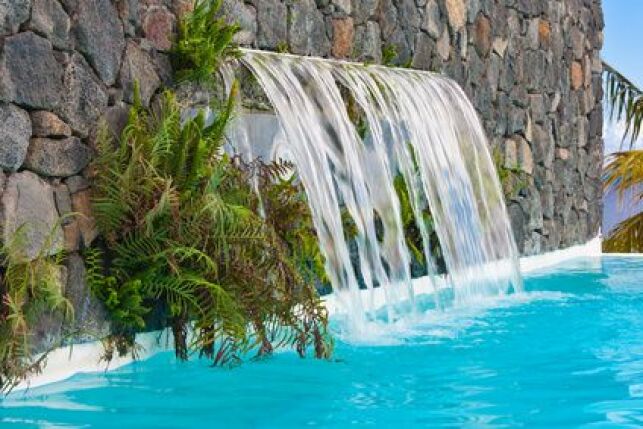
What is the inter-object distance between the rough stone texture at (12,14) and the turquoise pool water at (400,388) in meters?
1.29

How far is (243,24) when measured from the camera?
19.8 feet

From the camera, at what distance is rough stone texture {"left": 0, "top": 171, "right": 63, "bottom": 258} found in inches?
164

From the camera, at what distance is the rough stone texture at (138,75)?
4.93 meters

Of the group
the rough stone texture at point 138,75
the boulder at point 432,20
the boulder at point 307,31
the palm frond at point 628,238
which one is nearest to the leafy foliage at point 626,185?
the palm frond at point 628,238

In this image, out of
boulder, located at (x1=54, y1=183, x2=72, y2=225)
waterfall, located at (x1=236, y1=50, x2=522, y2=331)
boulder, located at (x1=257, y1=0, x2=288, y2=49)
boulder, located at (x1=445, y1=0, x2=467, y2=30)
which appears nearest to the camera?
boulder, located at (x1=54, y1=183, x2=72, y2=225)

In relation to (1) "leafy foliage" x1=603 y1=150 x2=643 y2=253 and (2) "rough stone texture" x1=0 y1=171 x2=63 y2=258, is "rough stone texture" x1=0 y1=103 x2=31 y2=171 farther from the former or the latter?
(1) "leafy foliage" x1=603 y1=150 x2=643 y2=253

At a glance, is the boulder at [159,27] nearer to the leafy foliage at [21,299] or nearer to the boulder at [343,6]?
the leafy foliage at [21,299]

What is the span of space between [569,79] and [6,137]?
25.8 ft

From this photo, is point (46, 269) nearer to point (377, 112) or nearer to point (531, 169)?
point (377, 112)

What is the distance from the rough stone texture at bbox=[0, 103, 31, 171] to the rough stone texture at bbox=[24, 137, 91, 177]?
0.06 meters

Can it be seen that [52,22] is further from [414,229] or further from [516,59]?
[516,59]

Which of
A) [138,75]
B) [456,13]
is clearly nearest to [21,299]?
[138,75]

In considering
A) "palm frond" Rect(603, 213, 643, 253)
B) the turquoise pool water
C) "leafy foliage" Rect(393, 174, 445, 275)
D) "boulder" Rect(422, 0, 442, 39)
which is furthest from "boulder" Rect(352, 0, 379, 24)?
"palm frond" Rect(603, 213, 643, 253)

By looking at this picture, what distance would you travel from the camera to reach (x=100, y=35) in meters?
4.76
